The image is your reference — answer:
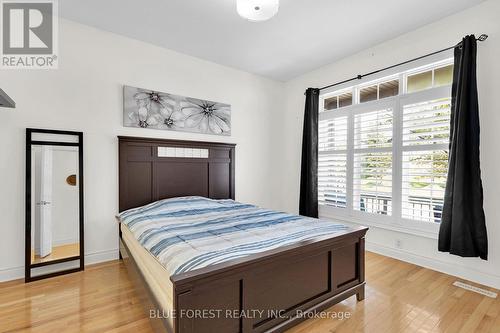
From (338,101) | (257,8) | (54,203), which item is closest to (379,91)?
(338,101)

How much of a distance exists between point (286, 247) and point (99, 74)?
2.82 meters

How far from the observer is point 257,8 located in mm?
1983

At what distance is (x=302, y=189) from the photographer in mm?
3945

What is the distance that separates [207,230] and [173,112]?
6.35 feet

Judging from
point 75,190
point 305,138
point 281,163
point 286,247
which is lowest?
point 286,247

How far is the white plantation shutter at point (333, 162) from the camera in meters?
3.59

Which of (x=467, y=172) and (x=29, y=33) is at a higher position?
(x=29, y=33)

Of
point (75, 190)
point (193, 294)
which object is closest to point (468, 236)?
point (193, 294)

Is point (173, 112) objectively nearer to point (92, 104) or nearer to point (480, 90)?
point (92, 104)

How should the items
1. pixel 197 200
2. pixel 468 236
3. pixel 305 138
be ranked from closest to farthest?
pixel 468 236
pixel 197 200
pixel 305 138

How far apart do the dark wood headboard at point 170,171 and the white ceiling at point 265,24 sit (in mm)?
1284

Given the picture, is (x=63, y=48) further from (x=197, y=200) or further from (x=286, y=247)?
(x=286, y=247)

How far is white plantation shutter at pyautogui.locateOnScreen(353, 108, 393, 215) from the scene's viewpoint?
3066 millimetres

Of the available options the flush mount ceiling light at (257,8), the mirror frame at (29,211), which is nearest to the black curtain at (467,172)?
the flush mount ceiling light at (257,8)
